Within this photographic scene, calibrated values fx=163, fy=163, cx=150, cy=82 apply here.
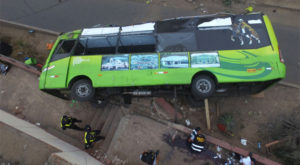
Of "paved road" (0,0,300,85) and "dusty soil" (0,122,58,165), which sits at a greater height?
"paved road" (0,0,300,85)

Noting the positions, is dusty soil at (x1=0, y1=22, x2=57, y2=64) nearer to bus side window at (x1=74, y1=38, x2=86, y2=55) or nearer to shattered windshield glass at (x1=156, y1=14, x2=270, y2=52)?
bus side window at (x1=74, y1=38, x2=86, y2=55)

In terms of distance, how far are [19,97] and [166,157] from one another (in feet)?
21.6

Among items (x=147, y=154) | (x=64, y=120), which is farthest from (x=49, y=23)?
(x=147, y=154)

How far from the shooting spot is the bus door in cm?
478

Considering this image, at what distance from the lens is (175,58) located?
453 centimetres

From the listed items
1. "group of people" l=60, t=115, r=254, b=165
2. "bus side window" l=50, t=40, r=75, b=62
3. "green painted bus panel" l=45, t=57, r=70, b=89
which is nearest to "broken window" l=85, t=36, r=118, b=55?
"bus side window" l=50, t=40, r=75, b=62

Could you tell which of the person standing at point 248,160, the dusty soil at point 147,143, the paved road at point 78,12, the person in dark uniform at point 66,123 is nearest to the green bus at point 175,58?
the person in dark uniform at point 66,123

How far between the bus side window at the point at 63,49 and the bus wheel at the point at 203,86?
3.91 m

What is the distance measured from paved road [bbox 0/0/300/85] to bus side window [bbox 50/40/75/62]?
305 centimetres

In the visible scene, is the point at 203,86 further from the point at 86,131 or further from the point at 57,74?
the point at 57,74

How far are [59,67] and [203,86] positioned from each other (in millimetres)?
4252

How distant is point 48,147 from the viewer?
4805 millimetres

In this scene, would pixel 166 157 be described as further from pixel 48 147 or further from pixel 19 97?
pixel 19 97

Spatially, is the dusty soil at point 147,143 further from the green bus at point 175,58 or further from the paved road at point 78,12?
the paved road at point 78,12
